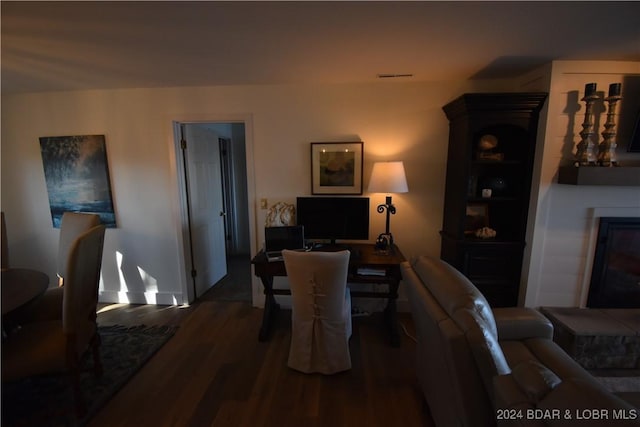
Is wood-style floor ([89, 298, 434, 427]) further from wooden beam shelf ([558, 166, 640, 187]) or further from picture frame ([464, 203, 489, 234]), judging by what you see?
wooden beam shelf ([558, 166, 640, 187])

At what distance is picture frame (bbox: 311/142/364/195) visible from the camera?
2588mm

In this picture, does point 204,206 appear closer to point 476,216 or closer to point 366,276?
point 366,276

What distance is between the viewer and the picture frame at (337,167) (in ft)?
8.49

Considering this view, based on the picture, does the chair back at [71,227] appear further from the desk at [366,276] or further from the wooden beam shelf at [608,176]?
the wooden beam shelf at [608,176]

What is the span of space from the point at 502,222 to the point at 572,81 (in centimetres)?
120

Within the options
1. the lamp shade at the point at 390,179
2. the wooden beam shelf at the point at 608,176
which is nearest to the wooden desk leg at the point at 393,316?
the lamp shade at the point at 390,179

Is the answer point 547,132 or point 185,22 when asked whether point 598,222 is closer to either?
point 547,132

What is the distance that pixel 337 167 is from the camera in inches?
103

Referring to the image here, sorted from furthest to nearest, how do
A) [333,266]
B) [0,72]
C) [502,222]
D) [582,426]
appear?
1. [502,222]
2. [0,72]
3. [333,266]
4. [582,426]

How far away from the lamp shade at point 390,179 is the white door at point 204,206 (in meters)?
1.97

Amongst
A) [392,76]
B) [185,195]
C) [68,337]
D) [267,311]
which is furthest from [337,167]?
[68,337]

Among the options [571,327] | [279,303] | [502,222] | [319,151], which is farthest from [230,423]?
[502,222]

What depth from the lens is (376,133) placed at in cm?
257

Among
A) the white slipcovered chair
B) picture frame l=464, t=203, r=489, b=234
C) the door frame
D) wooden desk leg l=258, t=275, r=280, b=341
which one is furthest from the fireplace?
the door frame
